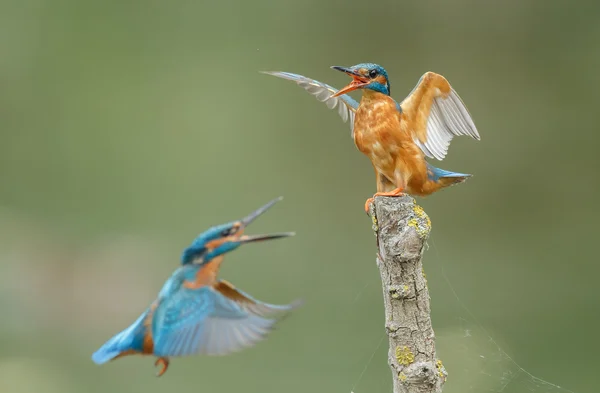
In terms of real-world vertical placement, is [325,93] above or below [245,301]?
above

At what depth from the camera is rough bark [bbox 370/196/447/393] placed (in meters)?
1.76

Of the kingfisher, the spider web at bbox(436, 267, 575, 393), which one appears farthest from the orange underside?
the spider web at bbox(436, 267, 575, 393)

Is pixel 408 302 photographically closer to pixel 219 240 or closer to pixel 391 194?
pixel 391 194

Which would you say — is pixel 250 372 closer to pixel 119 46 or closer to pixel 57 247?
pixel 57 247

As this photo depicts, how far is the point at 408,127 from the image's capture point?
2062mm

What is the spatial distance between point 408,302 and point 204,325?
420 mm

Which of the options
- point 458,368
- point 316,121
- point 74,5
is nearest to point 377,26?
point 316,121

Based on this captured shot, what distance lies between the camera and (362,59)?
5590 mm

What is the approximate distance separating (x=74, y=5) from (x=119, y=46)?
52cm

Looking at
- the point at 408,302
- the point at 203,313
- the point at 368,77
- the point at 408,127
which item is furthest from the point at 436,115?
the point at 203,313

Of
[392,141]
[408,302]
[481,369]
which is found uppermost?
[392,141]

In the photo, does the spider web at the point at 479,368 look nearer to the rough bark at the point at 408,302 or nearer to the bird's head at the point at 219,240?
the rough bark at the point at 408,302

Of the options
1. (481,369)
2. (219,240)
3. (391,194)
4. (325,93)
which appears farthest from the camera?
(325,93)

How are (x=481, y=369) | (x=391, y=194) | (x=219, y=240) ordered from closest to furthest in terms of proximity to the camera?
(x=219, y=240) → (x=391, y=194) → (x=481, y=369)
